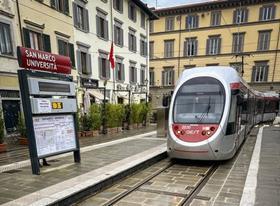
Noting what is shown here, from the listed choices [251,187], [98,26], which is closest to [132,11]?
[98,26]

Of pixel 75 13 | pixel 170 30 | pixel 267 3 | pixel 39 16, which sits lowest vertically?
pixel 39 16

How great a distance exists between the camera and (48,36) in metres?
14.6

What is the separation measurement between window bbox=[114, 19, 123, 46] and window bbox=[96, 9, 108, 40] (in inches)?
61.1

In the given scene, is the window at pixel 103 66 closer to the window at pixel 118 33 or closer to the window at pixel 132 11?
the window at pixel 118 33

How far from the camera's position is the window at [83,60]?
17641 millimetres

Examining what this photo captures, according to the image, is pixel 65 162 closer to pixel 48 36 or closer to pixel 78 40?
pixel 48 36

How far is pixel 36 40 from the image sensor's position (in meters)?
13.9

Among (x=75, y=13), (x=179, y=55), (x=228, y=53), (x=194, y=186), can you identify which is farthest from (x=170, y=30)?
(x=194, y=186)

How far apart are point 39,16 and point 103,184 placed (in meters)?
12.2

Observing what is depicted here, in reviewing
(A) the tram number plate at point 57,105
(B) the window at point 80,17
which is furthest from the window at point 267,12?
(A) the tram number plate at point 57,105

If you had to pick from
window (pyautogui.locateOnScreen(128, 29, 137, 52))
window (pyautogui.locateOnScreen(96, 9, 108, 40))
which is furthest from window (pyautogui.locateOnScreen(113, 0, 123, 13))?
window (pyautogui.locateOnScreen(128, 29, 137, 52))

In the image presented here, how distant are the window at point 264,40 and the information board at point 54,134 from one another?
33611 mm

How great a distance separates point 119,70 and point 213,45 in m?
19.1

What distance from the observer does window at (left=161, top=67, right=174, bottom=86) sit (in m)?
38.5
